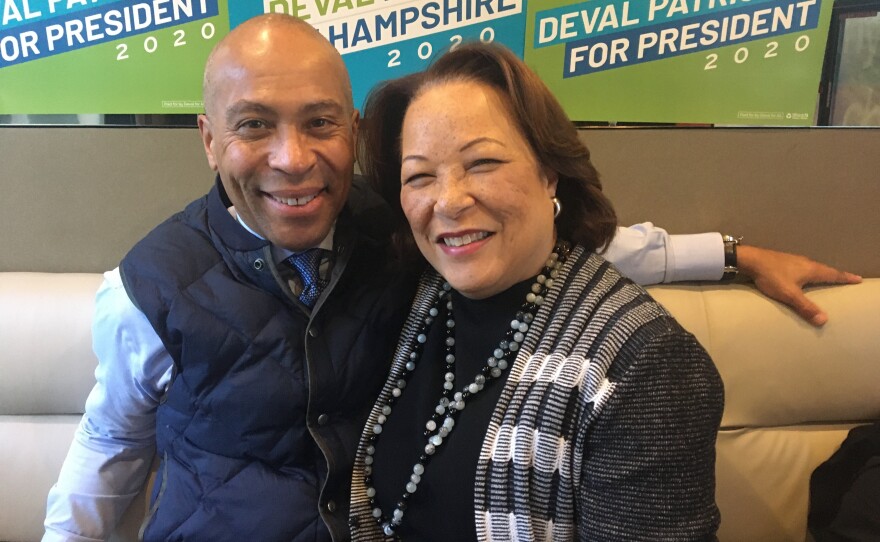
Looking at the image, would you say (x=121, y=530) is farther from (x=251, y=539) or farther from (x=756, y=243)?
(x=756, y=243)

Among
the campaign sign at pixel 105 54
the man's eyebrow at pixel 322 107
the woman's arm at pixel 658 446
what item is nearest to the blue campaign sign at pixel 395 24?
the campaign sign at pixel 105 54

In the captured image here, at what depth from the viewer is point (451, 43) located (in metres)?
1.41

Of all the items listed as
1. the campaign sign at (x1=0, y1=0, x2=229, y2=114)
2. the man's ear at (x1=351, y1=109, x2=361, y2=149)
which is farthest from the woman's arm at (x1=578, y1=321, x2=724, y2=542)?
the campaign sign at (x1=0, y1=0, x2=229, y2=114)

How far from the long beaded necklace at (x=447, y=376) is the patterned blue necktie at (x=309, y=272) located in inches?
7.7

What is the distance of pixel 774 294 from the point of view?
153 centimetres

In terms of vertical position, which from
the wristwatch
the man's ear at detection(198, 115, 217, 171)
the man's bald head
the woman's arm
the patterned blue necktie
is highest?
the man's bald head

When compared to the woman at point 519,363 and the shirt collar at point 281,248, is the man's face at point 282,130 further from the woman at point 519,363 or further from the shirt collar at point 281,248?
the woman at point 519,363

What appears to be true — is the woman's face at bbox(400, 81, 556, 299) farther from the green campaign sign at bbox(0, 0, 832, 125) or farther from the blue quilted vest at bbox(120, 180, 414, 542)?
the green campaign sign at bbox(0, 0, 832, 125)

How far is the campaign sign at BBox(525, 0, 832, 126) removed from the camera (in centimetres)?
145

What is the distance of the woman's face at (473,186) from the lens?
2.95 ft

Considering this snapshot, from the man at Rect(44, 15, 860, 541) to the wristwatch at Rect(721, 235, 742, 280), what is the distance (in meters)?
0.87

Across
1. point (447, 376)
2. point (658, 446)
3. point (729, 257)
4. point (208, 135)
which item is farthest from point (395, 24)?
point (658, 446)

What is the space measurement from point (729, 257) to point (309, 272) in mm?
1079

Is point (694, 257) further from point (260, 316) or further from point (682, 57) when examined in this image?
point (260, 316)
